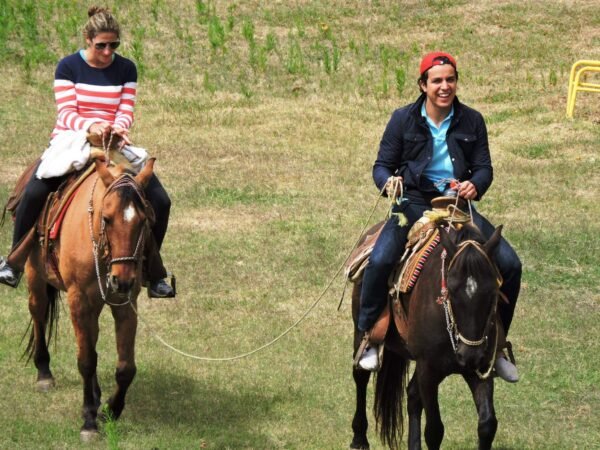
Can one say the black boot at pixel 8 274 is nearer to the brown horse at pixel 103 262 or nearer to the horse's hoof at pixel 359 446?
the brown horse at pixel 103 262

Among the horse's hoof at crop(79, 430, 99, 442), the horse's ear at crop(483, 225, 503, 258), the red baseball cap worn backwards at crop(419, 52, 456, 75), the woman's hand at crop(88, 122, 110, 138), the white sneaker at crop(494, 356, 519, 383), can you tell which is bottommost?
the horse's hoof at crop(79, 430, 99, 442)

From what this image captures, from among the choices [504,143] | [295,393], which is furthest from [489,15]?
[295,393]

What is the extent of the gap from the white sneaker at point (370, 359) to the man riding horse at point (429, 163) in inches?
15.1

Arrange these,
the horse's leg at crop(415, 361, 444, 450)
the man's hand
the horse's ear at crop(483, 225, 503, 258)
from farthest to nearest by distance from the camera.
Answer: the man's hand, the horse's leg at crop(415, 361, 444, 450), the horse's ear at crop(483, 225, 503, 258)

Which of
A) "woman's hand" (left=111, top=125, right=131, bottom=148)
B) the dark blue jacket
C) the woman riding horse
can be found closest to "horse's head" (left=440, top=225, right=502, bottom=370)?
the dark blue jacket

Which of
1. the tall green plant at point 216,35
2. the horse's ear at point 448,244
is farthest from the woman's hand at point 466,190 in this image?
the tall green plant at point 216,35

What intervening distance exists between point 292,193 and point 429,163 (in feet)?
28.8

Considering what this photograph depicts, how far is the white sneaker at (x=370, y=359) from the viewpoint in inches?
316

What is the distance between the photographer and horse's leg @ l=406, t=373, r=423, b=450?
7.70 meters

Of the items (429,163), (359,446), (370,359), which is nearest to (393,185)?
(429,163)

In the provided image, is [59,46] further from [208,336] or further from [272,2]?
[208,336]

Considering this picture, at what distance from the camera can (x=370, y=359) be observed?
8.05 meters

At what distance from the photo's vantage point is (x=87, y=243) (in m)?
8.20

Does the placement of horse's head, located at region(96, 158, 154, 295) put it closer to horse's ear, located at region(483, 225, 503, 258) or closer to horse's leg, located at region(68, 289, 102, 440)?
horse's leg, located at region(68, 289, 102, 440)
